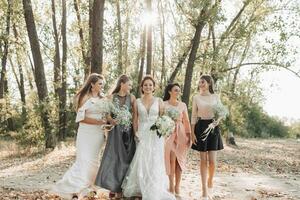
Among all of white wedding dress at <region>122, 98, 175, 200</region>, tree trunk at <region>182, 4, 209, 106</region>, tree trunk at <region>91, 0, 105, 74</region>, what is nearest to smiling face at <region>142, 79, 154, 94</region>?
white wedding dress at <region>122, 98, 175, 200</region>

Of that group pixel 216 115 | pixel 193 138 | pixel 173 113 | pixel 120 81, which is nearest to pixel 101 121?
pixel 120 81

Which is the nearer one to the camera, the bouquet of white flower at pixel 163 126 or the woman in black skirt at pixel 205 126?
the bouquet of white flower at pixel 163 126

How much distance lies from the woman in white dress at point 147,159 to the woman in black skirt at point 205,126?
3.14ft

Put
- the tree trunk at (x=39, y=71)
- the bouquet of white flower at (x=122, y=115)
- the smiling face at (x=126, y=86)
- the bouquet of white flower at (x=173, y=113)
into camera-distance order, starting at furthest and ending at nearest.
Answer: the tree trunk at (x=39, y=71), the smiling face at (x=126, y=86), the bouquet of white flower at (x=173, y=113), the bouquet of white flower at (x=122, y=115)

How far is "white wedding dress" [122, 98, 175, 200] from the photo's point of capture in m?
8.71

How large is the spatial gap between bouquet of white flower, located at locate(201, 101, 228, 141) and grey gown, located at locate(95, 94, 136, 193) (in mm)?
1483

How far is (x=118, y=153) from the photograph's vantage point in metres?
9.04

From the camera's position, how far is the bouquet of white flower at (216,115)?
9.57 m

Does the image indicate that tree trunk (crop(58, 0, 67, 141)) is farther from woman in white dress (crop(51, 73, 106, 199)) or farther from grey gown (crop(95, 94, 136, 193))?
grey gown (crop(95, 94, 136, 193))

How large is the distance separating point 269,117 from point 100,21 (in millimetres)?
41298

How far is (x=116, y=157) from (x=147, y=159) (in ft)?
1.90

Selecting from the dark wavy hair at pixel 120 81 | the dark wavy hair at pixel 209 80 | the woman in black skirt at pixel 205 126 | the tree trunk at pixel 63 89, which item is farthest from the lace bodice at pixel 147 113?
the tree trunk at pixel 63 89

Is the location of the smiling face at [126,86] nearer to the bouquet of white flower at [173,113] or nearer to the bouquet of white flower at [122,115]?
the bouquet of white flower at [122,115]

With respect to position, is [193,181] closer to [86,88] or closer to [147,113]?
[147,113]
